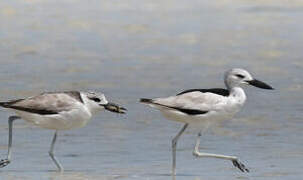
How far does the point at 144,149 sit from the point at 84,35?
40.7ft

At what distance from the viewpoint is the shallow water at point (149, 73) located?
12.2m

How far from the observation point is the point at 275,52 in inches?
864

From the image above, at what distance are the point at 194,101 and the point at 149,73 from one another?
23.3 feet

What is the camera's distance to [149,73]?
19297 mm

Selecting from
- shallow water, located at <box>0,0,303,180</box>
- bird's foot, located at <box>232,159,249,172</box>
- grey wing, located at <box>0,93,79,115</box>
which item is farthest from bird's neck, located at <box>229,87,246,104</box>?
grey wing, located at <box>0,93,79,115</box>

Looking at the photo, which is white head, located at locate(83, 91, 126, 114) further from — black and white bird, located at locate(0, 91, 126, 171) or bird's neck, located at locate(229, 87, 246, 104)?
bird's neck, located at locate(229, 87, 246, 104)

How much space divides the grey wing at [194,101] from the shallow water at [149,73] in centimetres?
65

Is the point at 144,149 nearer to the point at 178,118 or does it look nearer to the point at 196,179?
the point at 178,118

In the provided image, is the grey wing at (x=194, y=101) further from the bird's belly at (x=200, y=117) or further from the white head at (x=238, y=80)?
the white head at (x=238, y=80)

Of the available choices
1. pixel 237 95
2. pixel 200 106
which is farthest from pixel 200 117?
pixel 237 95

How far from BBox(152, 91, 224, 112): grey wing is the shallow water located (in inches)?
25.7

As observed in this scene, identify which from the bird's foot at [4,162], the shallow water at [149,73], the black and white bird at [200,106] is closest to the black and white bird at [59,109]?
the bird's foot at [4,162]

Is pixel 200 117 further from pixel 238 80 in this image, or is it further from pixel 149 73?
pixel 149 73

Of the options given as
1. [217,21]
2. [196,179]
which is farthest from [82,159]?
[217,21]
